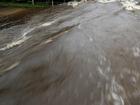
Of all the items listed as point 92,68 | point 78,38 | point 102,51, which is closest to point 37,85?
point 92,68

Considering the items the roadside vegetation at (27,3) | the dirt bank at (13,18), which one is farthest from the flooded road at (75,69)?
the roadside vegetation at (27,3)

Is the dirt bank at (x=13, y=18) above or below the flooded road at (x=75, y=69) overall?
below

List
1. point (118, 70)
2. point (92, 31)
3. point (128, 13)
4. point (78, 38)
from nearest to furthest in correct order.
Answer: point (118, 70) < point (78, 38) < point (92, 31) < point (128, 13)

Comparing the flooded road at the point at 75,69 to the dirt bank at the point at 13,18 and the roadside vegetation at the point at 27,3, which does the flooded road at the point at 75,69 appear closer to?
the dirt bank at the point at 13,18

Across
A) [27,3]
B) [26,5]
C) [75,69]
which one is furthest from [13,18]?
[75,69]

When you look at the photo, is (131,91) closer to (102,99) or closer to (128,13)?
(102,99)

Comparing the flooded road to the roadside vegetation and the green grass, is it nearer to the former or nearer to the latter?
the green grass

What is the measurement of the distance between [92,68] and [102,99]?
57.4 inches

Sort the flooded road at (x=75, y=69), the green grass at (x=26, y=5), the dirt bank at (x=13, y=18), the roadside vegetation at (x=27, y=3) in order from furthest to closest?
1. the roadside vegetation at (x=27, y=3)
2. the green grass at (x=26, y=5)
3. the dirt bank at (x=13, y=18)
4. the flooded road at (x=75, y=69)

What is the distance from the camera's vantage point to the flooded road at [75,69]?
5.27 metres

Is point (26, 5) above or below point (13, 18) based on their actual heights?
below

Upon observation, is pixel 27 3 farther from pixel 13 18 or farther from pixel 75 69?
pixel 75 69

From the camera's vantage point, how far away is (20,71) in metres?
6.53

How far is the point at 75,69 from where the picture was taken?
256 inches
